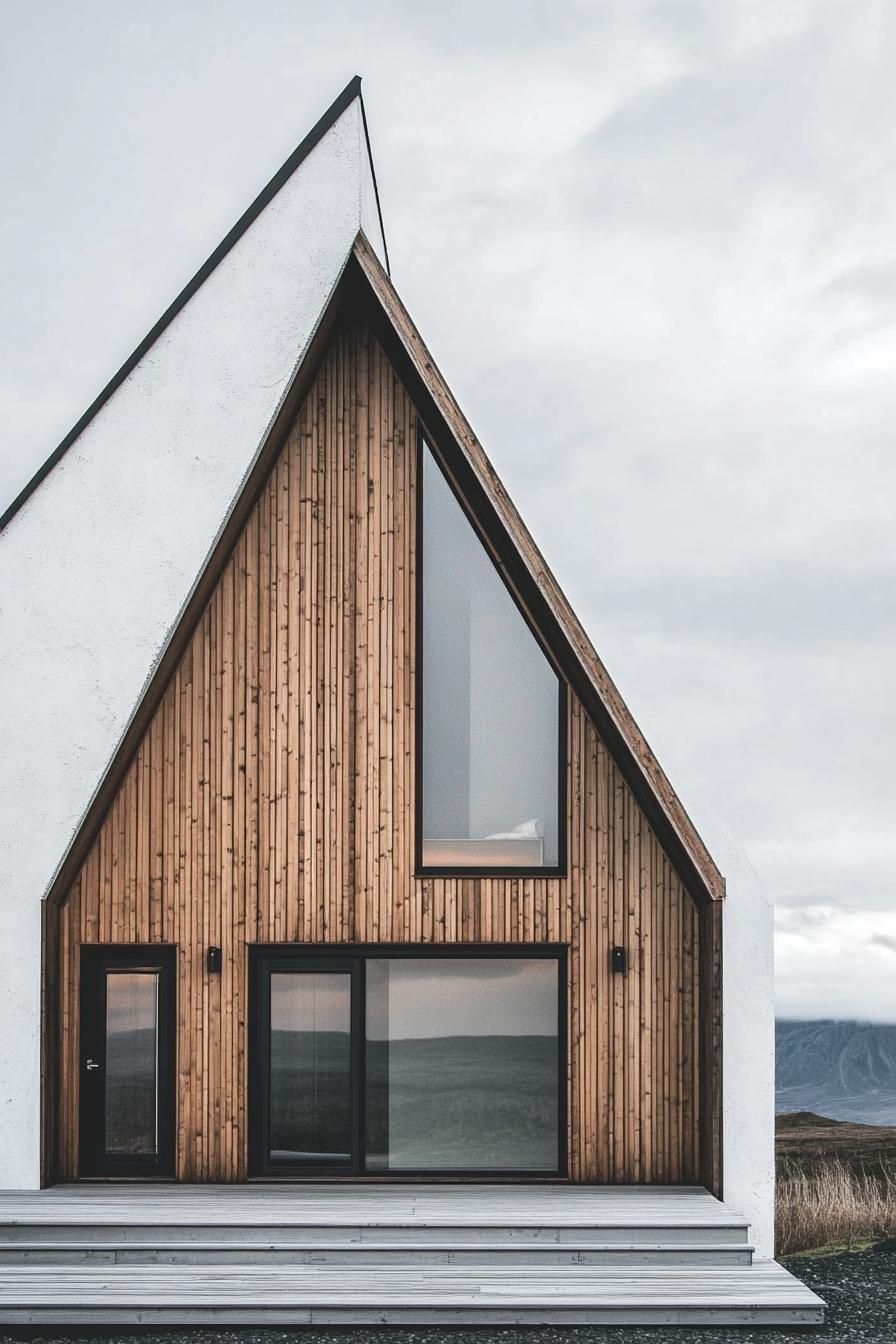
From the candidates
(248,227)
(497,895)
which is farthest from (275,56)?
(497,895)

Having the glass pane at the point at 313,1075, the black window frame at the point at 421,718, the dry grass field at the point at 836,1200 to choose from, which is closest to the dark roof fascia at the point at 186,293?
the black window frame at the point at 421,718

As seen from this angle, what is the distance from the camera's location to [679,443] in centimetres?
1538

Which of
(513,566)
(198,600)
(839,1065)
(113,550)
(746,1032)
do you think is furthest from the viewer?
(839,1065)

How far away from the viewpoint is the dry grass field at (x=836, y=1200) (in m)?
8.41

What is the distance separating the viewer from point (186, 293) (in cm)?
750

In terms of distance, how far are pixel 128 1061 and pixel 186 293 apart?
554 centimetres

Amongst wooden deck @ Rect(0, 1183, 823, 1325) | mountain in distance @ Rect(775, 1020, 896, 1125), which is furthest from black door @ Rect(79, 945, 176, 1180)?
mountain in distance @ Rect(775, 1020, 896, 1125)

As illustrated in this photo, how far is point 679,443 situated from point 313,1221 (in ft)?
38.6

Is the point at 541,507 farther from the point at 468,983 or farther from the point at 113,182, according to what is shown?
the point at 113,182

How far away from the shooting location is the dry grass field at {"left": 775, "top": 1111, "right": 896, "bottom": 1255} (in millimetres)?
8406

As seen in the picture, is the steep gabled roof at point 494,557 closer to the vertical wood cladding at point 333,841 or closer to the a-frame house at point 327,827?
the a-frame house at point 327,827

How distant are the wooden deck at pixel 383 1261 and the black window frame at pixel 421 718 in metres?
2.20

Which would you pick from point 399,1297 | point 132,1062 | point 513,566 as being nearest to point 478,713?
point 513,566

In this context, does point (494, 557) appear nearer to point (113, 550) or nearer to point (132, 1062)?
point (113, 550)
